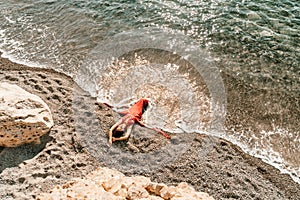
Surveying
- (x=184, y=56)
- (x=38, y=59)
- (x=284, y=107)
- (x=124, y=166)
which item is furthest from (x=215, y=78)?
(x=38, y=59)

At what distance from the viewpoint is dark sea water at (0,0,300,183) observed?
6.96 meters

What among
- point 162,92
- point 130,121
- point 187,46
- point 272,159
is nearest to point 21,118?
point 130,121

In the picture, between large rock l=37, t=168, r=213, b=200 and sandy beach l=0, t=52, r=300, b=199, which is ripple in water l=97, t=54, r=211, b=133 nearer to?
sandy beach l=0, t=52, r=300, b=199

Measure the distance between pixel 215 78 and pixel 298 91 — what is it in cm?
200

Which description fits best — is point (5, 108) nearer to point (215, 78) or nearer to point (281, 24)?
point (215, 78)

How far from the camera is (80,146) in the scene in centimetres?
597

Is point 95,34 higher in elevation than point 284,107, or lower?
higher

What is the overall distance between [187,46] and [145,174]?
4.59m

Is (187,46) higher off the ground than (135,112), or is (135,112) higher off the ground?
(187,46)

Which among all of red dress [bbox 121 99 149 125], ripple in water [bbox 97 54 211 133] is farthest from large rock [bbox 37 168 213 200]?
ripple in water [bbox 97 54 211 133]

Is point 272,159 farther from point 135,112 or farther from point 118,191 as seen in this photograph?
point 118,191

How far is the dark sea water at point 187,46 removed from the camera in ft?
22.9

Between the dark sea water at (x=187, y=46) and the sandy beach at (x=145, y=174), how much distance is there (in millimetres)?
427

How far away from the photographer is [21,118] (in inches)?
217
